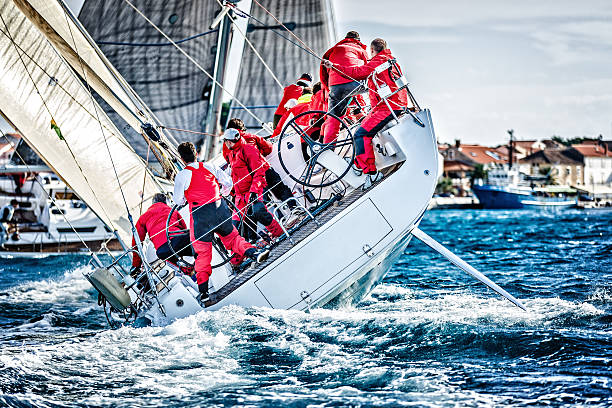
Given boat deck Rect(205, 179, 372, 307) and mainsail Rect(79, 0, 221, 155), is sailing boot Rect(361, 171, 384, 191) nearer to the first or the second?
boat deck Rect(205, 179, 372, 307)

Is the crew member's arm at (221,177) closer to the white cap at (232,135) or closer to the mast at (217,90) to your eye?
the white cap at (232,135)

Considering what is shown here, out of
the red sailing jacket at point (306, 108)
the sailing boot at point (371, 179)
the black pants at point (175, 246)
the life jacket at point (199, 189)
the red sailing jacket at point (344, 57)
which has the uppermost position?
the red sailing jacket at point (344, 57)

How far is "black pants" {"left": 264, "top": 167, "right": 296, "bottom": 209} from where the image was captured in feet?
22.4

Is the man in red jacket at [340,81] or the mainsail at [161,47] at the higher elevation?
the mainsail at [161,47]

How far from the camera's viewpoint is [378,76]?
645 centimetres

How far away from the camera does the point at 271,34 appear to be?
16.0 m

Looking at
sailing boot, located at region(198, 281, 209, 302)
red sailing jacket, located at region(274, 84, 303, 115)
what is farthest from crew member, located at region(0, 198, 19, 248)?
sailing boot, located at region(198, 281, 209, 302)

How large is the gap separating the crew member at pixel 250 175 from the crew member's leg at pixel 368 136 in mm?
868

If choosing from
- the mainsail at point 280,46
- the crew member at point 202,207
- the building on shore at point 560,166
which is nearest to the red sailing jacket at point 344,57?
the crew member at point 202,207

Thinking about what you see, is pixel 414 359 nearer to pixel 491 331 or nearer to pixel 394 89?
pixel 491 331

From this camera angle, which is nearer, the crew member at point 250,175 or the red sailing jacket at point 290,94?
the crew member at point 250,175

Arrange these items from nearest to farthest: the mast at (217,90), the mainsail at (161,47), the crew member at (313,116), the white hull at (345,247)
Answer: the white hull at (345,247) → the crew member at (313,116) → the mast at (217,90) → the mainsail at (161,47)

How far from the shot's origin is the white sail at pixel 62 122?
281 inches

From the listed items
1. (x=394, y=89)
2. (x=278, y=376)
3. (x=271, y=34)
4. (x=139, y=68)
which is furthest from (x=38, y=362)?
(x=271, y=34)
